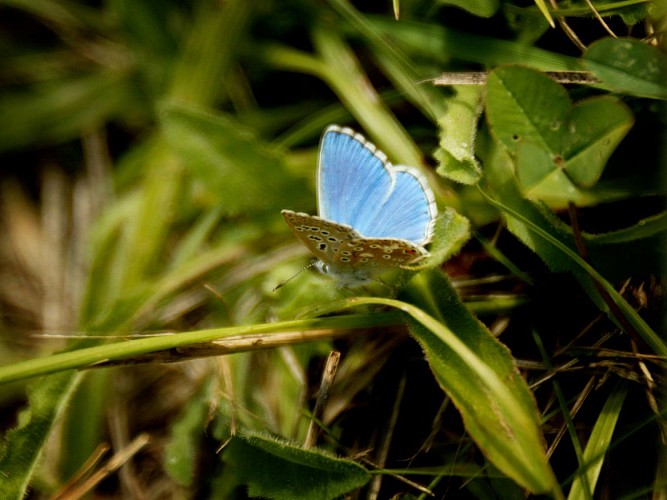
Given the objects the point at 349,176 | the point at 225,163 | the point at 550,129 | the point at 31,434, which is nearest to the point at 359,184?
the point at 349,176

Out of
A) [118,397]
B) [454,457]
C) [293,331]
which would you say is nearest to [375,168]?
[293,331]

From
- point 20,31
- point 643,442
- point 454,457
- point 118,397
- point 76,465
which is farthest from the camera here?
point 20,31

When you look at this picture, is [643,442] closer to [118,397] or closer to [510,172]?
[510,172]

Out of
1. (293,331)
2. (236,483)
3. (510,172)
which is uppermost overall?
(510,172)

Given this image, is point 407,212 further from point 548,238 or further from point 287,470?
point 287,470

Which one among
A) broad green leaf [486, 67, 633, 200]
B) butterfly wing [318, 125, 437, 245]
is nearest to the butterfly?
butterfly wing [318, 125, 437, 245]
